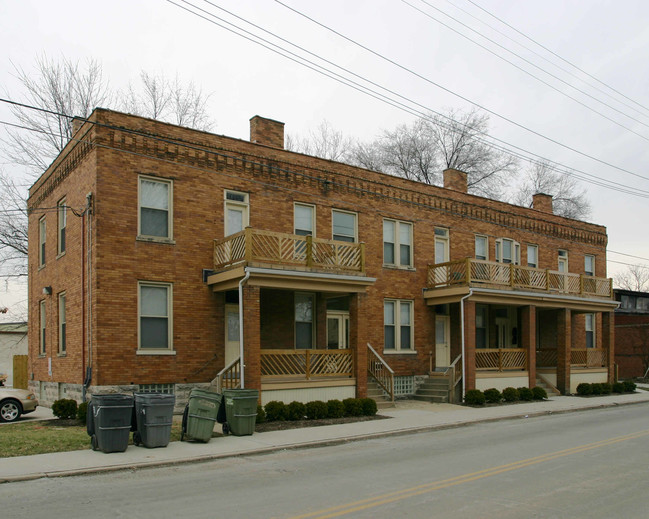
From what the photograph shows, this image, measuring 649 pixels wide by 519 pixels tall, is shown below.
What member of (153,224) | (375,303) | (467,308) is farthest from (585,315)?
(153,224)

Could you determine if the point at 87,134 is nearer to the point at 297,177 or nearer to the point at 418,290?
the point at 297,177

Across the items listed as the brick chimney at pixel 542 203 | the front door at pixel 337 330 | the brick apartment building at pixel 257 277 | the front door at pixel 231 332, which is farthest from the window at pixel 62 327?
the brick chimney at pixel 542 203

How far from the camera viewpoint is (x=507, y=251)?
97.1 ft

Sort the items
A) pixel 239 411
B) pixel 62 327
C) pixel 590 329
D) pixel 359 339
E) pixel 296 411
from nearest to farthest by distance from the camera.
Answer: pixel 239 411
pixel 296 411
pixel 359 339
pixel 62 327
pixel 590 329

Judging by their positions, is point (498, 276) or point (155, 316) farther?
point (498, 276)

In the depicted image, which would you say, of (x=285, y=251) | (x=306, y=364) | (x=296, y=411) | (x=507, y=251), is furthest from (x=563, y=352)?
(x=285, y=251)

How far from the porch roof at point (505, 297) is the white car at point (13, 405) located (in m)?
14.6

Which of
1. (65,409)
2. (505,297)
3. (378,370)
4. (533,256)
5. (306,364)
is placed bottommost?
(65,409)

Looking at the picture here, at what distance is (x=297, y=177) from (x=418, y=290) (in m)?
7.03

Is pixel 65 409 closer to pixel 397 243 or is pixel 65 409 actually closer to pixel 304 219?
pixel 304 219

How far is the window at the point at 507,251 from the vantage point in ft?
95.8

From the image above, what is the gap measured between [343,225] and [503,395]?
855 centimetres

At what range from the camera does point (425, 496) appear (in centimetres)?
879

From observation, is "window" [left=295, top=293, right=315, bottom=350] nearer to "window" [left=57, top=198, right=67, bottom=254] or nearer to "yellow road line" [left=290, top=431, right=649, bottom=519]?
"window" [left=57, top=198, right=67, bottom=254]
